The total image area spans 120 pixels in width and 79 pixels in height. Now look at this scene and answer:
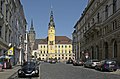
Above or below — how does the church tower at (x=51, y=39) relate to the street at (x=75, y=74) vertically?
above

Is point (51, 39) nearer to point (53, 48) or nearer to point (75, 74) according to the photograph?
point (53, 48)

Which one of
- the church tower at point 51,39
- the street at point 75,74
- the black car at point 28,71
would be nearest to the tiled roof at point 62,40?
the church tower at point 51,39

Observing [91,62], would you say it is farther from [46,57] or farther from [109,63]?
[46,57]

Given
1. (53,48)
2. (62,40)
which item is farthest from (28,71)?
(62,40)

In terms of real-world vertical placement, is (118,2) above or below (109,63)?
above

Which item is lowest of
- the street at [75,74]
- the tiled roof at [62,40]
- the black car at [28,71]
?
the street at [75,74]

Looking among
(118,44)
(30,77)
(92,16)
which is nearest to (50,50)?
(92,16)

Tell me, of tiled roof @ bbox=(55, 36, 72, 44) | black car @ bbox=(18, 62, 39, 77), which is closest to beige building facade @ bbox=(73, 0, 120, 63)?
black car @ bbox=(18, 62, 39, 77)

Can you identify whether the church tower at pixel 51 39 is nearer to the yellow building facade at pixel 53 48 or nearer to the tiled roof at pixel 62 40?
the yellow building facade at pixel 53 48

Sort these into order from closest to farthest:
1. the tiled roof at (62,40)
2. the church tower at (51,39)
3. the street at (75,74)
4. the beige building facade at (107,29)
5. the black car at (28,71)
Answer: the street at (75,74)
the black car at (28,71)
the beige building facade at (107,29)
the church tower at (51,39)
the tiled roof at (62,40)

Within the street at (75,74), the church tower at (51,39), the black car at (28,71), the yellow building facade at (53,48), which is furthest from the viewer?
the yellow building facade at (53,48)

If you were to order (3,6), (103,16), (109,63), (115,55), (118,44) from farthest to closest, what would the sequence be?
(103,16)
(115,55)
(118,44)
(3,6)
(109,63)

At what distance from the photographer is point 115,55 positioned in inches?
1732

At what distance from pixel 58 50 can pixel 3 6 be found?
443 ft
